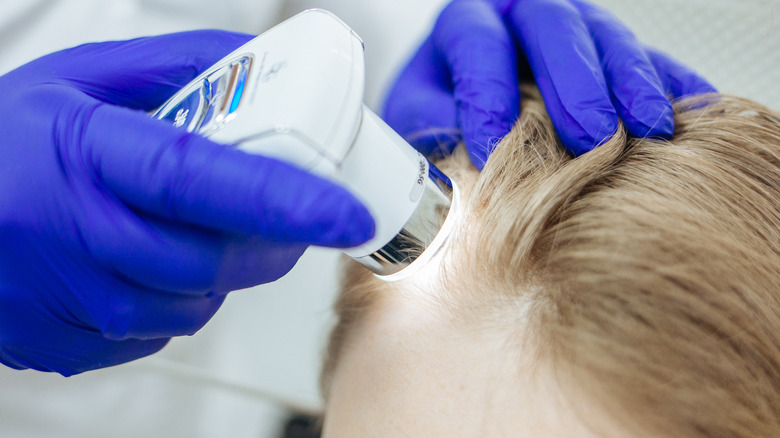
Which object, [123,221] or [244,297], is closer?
[123,221]

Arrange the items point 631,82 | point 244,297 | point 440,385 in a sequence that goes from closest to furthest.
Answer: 1. point 440,385
2. point 631,82
3. point 244,297

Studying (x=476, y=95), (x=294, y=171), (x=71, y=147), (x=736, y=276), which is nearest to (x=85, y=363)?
(x=71, y=147)

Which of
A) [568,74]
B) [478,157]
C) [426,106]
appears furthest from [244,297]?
[568,74]

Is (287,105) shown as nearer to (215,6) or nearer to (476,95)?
(476,95)

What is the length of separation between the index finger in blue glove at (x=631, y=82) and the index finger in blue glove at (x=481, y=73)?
0.42ft

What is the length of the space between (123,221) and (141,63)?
0.92 feet

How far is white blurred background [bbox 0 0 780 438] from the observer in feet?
3.01

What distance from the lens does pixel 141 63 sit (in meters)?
0.71

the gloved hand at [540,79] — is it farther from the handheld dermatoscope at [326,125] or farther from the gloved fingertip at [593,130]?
the handheld dermatoscope at [326,125]

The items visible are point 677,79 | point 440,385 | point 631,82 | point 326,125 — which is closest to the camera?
point 326,125

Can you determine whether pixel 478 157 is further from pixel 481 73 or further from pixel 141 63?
pixel 141 63

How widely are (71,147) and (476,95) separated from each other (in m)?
0.49

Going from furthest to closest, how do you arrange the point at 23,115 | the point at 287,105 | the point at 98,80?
the point at 98,80
the point at 23,115
the point at 287,105

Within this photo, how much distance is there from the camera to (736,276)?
0.46 meters
